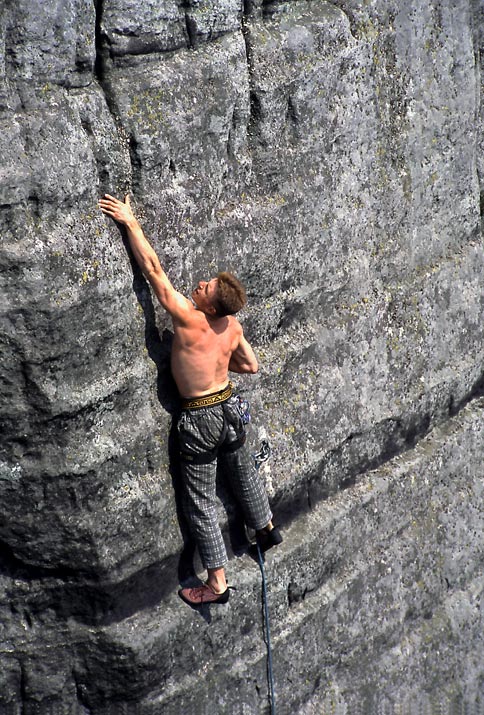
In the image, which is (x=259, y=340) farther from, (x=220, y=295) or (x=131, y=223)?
(x=131, y=223)

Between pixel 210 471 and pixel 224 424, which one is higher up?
pixel 224 424

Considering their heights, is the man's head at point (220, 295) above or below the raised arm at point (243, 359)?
above

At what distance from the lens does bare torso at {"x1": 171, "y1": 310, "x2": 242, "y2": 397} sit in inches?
188

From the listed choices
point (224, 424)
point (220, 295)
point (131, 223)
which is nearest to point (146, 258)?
point (131, 223)

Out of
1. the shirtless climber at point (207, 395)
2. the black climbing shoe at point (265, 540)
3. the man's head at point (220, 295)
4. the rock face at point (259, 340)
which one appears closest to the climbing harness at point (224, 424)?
the shirtless climber at point (207, 395)

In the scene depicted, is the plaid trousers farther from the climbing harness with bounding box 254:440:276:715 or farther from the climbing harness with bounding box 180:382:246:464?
the climbing harness with bounding box 254:440:276:715

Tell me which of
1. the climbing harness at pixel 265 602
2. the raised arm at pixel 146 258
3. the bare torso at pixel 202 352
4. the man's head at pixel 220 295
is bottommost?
the climbing harness at pixel 265 602

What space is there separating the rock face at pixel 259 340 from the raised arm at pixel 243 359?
0.29 m

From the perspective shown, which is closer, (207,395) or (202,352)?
(202,352)

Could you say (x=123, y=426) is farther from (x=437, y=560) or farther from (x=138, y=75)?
(x=437, y=560)

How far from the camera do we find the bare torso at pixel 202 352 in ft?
15.6

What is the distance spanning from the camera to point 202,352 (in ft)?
15.8

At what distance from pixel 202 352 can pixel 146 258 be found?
1.58ft

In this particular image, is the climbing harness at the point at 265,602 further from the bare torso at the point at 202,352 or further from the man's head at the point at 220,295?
the man's head at the point at 220,295
